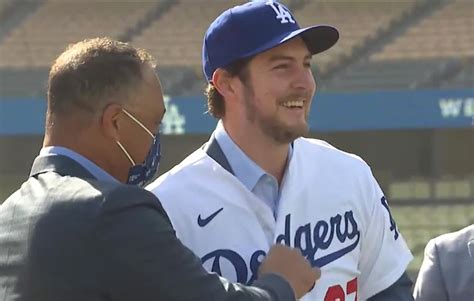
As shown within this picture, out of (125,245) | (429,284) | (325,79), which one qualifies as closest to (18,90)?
(325,79)

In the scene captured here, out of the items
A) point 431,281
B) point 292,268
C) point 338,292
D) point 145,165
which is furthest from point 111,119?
point 431,281

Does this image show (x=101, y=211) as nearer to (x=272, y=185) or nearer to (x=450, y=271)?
(x=272, y=185)

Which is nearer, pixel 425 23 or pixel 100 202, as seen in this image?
pixel 100 202

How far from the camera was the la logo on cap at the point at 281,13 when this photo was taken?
2.43m

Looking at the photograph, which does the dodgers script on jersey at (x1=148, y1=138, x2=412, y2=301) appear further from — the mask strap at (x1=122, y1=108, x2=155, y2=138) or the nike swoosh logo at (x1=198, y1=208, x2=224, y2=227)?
the mask strap at (x1=122, y1=108, x2=155, y2=138)

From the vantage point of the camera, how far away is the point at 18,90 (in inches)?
605

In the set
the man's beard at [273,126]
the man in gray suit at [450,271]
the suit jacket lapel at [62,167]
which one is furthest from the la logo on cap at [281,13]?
the man in gray suit at [450,271]

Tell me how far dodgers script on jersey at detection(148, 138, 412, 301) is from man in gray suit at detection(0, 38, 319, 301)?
0.30 metres

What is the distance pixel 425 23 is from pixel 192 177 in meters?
15.8

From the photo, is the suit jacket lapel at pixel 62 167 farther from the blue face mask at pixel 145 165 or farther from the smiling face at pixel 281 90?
the smiling face at pixel 281 90

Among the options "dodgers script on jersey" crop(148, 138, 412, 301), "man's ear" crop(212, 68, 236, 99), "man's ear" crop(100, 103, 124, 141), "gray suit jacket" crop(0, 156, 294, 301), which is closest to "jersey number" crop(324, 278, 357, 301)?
"dodgers script on jersey" crop(148, 138, 412, 301)

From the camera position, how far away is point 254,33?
7.91 ft

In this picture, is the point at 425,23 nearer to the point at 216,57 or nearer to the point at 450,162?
the point at 450,162

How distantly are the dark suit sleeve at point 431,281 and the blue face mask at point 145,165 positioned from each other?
1.10m
